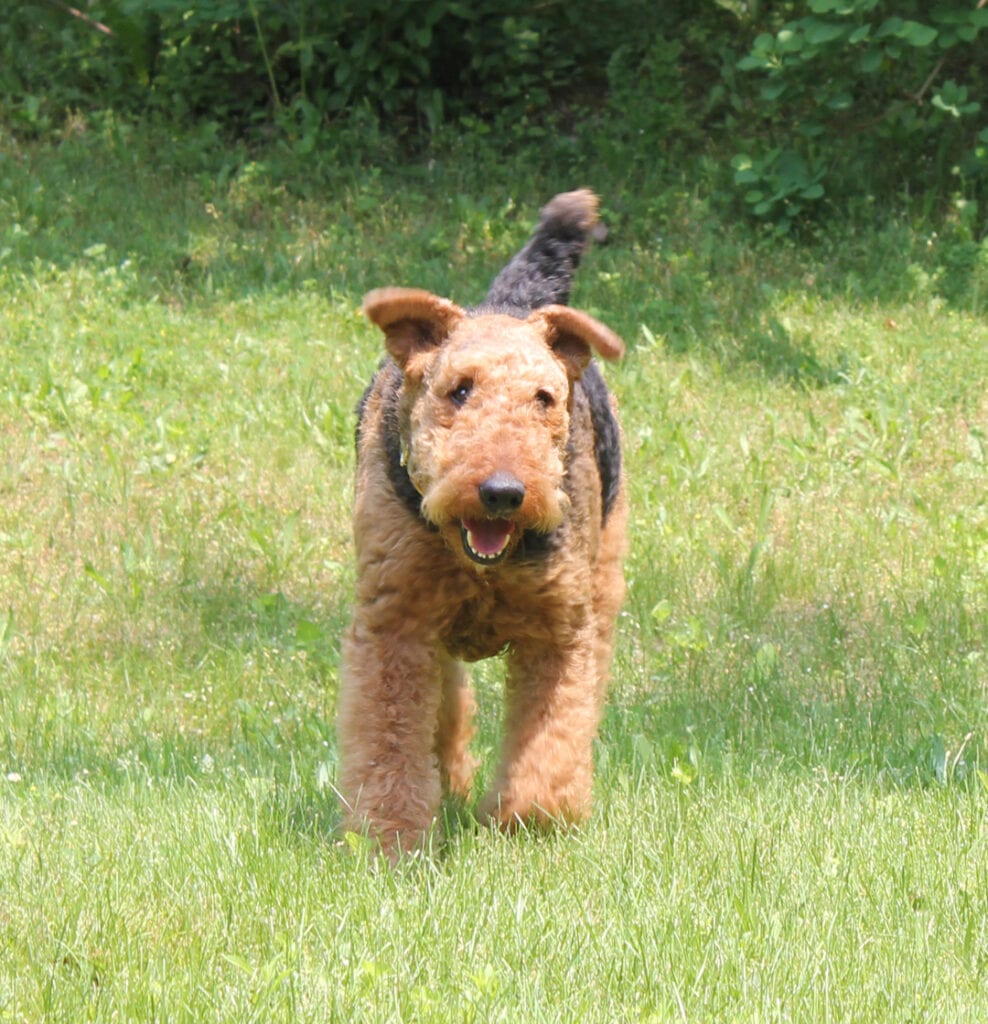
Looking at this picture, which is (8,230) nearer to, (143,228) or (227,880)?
(143,228)

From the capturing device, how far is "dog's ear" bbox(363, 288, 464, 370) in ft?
12.4

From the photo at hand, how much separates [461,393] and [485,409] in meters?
0.11

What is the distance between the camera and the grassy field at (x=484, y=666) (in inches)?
121

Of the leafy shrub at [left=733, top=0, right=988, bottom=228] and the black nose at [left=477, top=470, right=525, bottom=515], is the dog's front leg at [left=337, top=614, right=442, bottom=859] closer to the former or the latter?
the black nose at [left=477, top=470, right=525, bottom=515]

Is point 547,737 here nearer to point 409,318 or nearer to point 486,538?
point 486,538

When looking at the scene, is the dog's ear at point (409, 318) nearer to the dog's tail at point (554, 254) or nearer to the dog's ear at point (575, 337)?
the dog's ear at point (575, 337)

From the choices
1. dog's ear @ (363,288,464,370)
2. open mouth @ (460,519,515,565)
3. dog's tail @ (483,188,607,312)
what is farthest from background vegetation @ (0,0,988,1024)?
dog's tail @ (483,188,607,312)

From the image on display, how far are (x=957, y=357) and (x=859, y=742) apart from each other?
3946 mm

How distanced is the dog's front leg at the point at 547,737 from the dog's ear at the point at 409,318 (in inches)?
32.6

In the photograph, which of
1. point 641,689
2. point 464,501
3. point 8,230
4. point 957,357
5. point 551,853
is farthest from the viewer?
point 8,230

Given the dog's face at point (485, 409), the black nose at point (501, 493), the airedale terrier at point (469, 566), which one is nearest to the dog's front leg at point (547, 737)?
the airedale terrier at point (469, 566)

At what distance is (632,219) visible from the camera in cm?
987

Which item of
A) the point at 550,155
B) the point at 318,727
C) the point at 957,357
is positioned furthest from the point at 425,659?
the point at 550,155

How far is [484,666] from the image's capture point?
18.2 ft
